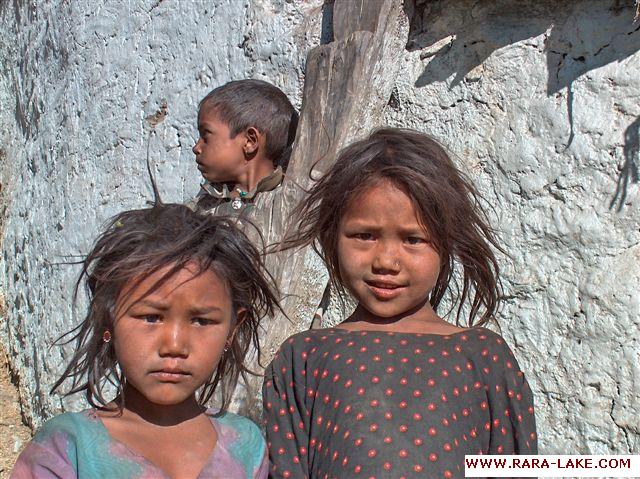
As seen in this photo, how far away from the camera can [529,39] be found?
261 cm

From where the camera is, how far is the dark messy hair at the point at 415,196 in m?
1.92

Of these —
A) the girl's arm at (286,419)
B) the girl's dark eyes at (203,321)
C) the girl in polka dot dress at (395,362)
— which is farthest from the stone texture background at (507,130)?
the girl's dark eyes at (203,321)

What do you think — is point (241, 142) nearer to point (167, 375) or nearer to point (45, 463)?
point (167, 375)

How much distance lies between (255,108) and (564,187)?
3.74 feet

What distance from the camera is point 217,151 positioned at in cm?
323

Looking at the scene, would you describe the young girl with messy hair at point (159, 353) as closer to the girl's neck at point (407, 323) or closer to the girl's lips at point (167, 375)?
the girl's lips at point (167, 375)

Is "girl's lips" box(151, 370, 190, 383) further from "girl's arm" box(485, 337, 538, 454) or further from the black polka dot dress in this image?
"girl's arm" box(485, 337, 538, 454)

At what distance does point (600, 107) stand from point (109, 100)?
210 cm

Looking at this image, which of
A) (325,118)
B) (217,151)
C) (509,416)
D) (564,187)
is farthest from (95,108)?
(509,416)

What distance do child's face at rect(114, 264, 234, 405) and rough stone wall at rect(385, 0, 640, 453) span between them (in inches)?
37.1

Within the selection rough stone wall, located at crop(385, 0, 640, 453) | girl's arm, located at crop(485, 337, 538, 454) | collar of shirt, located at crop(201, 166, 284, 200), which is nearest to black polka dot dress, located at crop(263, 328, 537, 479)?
girl's arm, located at crop(485, 337, 538, 454)

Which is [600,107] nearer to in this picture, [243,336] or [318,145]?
[318,145]

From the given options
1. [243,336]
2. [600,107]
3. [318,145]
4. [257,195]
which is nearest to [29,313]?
[257,195]

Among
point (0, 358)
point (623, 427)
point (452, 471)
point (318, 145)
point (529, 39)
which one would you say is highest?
point (529, 39)
